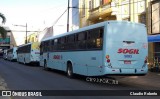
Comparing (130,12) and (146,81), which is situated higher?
(130,12)

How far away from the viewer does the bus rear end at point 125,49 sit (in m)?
15.8

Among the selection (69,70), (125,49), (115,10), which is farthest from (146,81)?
(115,10)

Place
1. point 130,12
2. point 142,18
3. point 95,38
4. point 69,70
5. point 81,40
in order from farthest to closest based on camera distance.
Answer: point 130,12 → point 142,18 → point 69,70 → point 81,40 → point 95,38

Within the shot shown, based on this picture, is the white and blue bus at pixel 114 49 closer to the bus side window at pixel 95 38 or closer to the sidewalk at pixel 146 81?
the bus side window at pixel 95 38

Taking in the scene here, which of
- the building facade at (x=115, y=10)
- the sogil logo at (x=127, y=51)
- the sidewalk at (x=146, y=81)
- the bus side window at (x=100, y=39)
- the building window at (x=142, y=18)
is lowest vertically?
the sidewalk at (x=146, y=81)

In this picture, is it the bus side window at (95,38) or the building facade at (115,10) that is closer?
the bus side window at (95,38)

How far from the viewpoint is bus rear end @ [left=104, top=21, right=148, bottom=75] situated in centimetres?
1579

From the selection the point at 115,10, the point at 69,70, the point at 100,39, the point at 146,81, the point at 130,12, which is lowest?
the point at 146,81

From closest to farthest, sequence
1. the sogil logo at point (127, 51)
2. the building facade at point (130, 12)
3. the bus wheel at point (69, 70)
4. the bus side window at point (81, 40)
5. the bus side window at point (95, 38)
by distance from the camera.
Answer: the sogil logo at point (127, 51), the bus side window at point (95, 38), the bus side window at point (81, 40), the bus wheel at point (69, 70), the building facade at point (130, 12)

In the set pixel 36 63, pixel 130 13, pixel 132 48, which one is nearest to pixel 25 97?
pixel 132 48

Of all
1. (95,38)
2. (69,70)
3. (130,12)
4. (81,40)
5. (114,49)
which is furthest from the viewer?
(130,12)

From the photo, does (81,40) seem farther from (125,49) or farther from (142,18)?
(142,18)

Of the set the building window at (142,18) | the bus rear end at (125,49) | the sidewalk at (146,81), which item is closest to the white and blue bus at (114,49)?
the bus rear end at (125,49)

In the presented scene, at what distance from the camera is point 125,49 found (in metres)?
16.1
